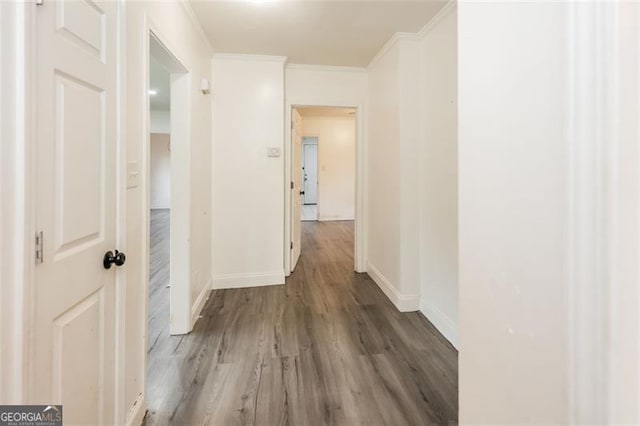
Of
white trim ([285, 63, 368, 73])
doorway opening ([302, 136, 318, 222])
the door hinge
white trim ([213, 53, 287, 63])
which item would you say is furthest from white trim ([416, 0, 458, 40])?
doorway opening ([302, 136, 318, 222])

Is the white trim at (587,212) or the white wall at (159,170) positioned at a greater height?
the white wall at (159,170)

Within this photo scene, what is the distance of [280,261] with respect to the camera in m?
3.64

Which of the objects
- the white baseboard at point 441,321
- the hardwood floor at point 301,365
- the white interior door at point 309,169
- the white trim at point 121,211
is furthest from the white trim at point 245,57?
the white interior door at point 309,169

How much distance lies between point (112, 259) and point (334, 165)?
7.29 m

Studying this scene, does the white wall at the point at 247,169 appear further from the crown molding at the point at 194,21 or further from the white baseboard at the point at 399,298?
the white baseboard at the point at 399,298

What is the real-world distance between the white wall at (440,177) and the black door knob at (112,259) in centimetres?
204

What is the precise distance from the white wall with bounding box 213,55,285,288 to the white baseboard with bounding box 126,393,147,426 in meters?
1.87

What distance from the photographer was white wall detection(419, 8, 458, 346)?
238cm

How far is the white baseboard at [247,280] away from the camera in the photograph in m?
3.48

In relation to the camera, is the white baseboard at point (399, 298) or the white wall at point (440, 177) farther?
the white baseboard at point (399, 298)

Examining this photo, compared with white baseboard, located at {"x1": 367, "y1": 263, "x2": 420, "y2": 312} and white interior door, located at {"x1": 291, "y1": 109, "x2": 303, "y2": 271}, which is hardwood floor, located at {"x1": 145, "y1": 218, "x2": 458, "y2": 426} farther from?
white interior door, located at {"x1": 291, "y1": 109, "x2": 303, "y2": 271}

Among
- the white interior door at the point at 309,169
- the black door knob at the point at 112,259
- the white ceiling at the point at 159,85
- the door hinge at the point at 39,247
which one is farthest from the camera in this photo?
the white interior door at the point at 309,169

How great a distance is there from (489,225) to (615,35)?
0.43 m

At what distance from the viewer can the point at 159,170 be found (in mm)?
9430
